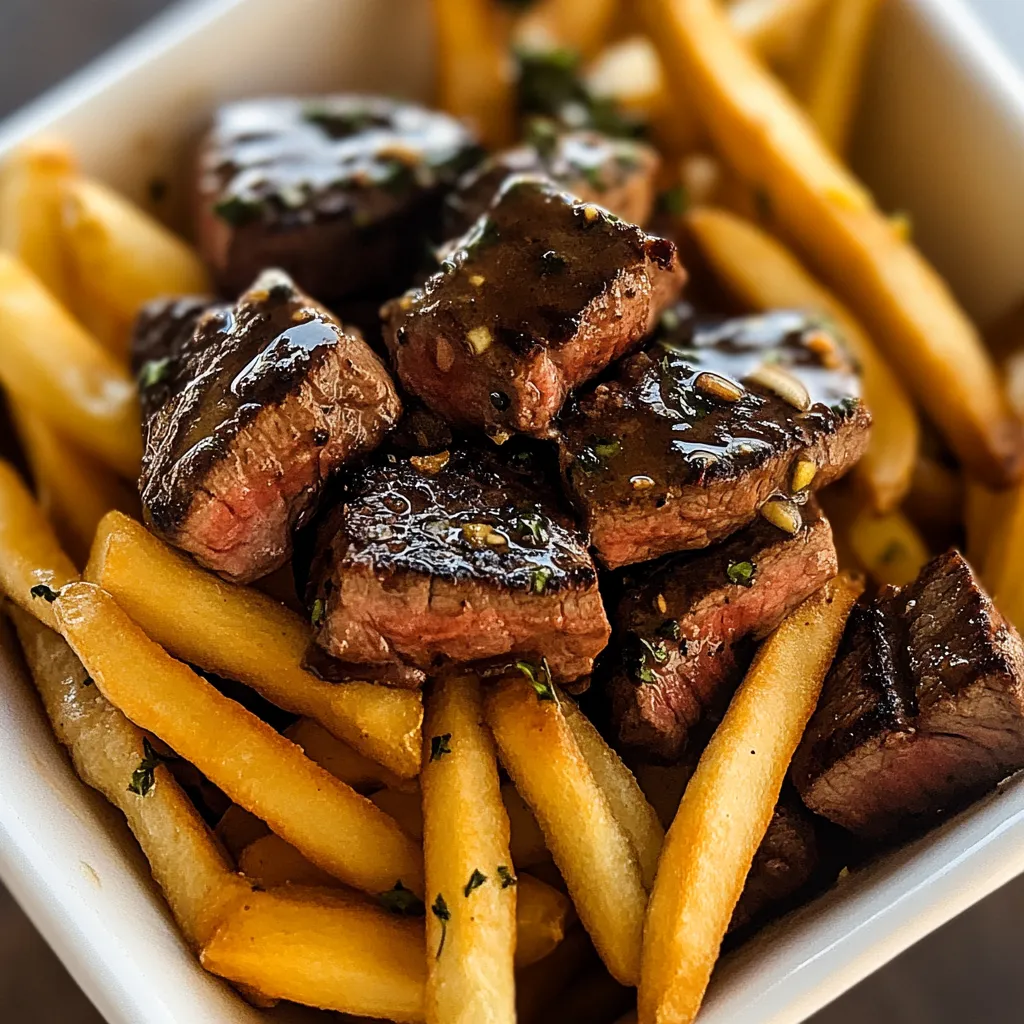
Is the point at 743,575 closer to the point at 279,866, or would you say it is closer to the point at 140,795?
the point at 279,866

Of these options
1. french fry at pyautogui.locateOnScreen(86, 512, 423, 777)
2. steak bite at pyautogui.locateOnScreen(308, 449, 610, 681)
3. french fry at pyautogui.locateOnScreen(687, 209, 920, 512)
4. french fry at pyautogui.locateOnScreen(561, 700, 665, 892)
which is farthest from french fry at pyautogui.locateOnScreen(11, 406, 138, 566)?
french fry at pyautogui.locateOnScreen(687, 209, 920, 512)

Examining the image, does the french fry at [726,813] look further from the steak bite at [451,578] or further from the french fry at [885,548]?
the french fry at [885,548]

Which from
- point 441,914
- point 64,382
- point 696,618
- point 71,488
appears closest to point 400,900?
point 441,914

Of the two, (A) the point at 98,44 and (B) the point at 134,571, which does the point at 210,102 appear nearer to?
(A) the point at 98,44

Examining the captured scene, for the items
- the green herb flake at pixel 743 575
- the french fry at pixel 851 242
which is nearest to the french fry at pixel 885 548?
the french fry at pixel 851 242

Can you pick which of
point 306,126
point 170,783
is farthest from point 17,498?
point 306,126

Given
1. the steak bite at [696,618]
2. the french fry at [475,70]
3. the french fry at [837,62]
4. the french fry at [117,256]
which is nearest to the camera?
the steak bite at [696,618]
